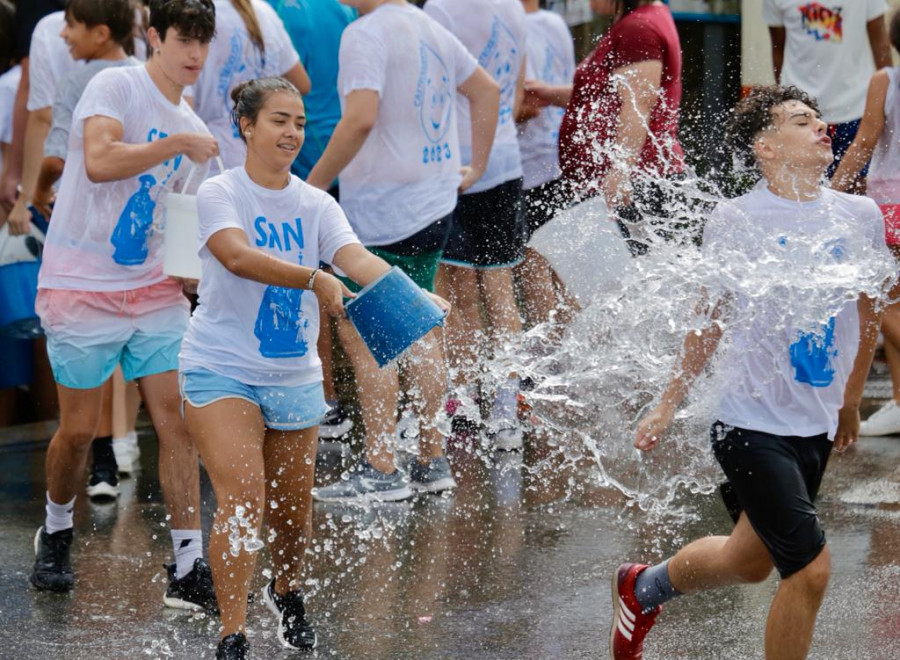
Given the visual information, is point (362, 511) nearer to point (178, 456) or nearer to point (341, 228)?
point (178, 456)

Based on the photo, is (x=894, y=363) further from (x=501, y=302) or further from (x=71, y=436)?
(x=71, y=436)

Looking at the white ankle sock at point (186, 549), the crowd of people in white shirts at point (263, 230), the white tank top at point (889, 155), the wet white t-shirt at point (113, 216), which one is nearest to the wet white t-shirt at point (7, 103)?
the crowd of people in white shirts at point (263, 230)

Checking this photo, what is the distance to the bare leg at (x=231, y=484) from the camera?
4.31 metres

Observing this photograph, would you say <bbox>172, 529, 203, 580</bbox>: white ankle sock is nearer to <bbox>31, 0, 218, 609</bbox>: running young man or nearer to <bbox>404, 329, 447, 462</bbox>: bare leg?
<bbox>31, 0, 218, 609</bbox>: running young man

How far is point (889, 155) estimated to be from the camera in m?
6.77

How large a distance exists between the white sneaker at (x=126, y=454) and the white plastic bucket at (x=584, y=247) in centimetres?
215

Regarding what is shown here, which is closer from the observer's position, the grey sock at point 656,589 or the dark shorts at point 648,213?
the grey sock at point 656,589

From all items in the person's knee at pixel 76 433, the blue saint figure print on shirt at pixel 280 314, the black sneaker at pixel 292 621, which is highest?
the blue saint figure print on shirt at pixel 280 314

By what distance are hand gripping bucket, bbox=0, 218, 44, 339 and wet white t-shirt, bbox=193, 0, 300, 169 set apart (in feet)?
3.64

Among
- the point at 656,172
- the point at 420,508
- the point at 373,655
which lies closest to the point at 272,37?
the point at 656,172

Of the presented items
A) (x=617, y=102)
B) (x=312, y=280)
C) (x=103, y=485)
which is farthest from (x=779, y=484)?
(x=103, y=485)

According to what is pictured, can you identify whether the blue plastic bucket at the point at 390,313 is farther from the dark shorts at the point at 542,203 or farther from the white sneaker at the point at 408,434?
the dark shorts at the point at 542,203

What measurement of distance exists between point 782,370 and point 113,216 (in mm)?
2448

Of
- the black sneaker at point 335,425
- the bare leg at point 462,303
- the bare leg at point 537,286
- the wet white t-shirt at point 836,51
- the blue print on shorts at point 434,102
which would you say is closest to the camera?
the blue print on shorts at point 434,102
